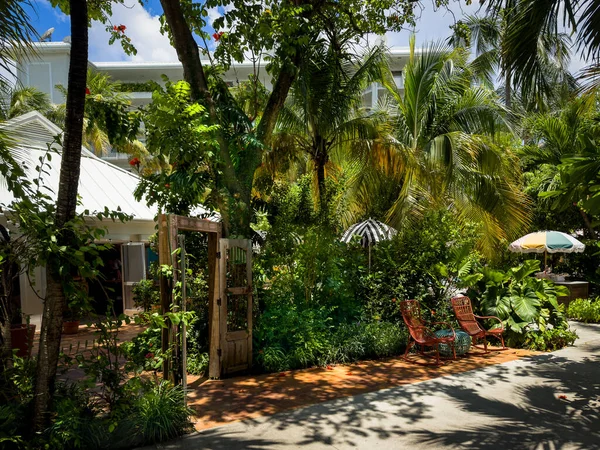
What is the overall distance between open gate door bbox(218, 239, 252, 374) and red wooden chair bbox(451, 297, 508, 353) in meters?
4.15

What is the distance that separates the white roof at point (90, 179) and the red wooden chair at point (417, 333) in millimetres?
6002

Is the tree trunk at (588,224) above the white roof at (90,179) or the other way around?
the other way around

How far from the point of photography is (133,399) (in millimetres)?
5074

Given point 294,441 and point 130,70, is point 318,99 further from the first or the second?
point 130,70

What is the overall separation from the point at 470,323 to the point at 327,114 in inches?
214

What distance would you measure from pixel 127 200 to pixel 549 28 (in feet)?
34.1

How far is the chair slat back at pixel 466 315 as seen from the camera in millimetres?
9332

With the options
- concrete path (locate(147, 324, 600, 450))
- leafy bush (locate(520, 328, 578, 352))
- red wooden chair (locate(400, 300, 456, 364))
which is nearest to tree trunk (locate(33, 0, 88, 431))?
concrete path (locate(147, 324, 600, 450))

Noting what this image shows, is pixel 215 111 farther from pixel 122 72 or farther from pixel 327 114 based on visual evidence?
pixel 122 72

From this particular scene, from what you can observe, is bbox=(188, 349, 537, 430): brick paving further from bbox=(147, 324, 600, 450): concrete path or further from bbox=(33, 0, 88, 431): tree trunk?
bbox=(33, 0, 88, 431): tree trunk

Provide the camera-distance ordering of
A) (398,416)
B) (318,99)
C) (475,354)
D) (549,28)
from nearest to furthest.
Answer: (398,416) → (549,28) → (475,354) → (318,99)

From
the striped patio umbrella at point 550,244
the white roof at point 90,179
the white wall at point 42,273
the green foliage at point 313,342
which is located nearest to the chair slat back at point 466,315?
the green foliage at point 313,342

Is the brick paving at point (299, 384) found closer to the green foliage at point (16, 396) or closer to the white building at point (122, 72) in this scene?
the green foliage at point (16, 396)

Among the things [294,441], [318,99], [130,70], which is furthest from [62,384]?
[130,70]
